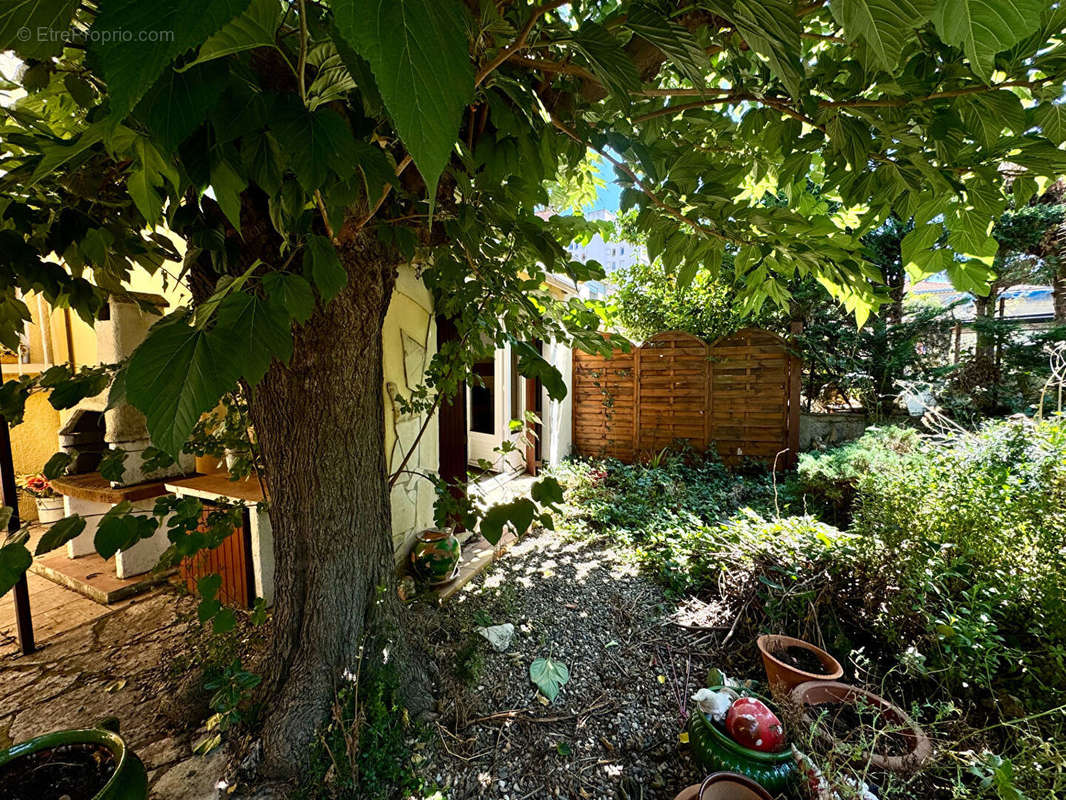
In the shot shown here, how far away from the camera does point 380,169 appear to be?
2.38ft

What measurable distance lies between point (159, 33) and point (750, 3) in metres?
0.62

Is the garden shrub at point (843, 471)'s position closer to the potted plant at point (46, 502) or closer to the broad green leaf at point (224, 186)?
the broad green leaf at point (224, 186)

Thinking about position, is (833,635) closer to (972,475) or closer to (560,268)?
(972,475)

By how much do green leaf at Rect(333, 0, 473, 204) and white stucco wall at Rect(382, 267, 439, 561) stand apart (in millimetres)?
2695

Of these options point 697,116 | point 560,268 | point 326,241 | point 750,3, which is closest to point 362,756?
point 326,241

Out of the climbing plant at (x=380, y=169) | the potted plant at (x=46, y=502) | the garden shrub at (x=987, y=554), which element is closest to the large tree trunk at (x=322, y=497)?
the climbing plant at (x=380, y=169)

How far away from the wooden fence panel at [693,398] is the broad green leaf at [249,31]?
5.81 m

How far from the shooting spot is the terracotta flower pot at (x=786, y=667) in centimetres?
197

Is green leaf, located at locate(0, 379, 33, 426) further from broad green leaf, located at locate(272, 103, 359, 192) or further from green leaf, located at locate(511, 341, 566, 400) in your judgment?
green leaf, located at locate(511, 341, 566, 400)

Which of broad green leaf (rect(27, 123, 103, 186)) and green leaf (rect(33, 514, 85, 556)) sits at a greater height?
broad green leaf (rect(27, 123, 103, 186))

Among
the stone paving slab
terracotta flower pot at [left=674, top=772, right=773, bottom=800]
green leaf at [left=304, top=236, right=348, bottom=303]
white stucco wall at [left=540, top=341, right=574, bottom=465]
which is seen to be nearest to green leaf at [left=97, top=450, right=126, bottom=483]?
the stone paving slab

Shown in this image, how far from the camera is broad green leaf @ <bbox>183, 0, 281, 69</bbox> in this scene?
1.45 ft

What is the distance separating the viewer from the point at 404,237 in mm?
1203

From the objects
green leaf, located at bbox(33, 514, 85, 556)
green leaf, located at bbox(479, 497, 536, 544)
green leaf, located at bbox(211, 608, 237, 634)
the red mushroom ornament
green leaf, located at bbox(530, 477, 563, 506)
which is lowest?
the red mushroom ornament
